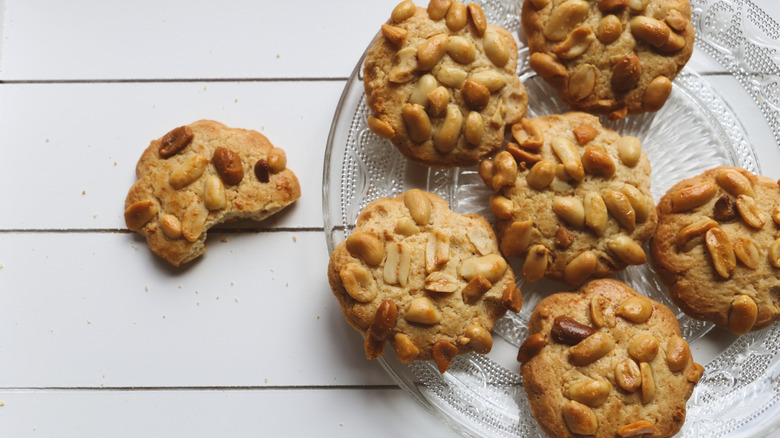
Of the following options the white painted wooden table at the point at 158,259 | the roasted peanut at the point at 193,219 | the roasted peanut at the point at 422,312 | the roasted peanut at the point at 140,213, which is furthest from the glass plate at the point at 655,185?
the roasted peanut at the point at 140,213

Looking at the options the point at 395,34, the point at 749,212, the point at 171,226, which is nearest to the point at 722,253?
the point at 749,212

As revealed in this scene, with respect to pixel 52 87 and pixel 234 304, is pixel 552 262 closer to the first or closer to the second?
pixel 234 304

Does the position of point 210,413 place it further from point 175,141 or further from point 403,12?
point 403,12

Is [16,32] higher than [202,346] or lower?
higher

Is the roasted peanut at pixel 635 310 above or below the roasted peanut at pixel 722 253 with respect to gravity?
below

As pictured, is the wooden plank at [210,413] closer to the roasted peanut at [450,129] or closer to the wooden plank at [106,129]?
the wooden plank at [106,129]

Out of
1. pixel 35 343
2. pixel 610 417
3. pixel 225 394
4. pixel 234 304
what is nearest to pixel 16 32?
pixel 35 343

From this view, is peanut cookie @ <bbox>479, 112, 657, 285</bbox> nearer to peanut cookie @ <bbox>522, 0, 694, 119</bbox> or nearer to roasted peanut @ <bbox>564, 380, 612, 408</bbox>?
peanut cookie @ <bbox>522, 0, 694, 119</bbox>
